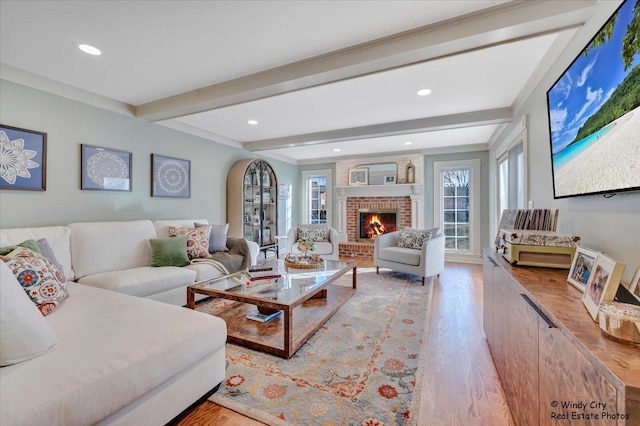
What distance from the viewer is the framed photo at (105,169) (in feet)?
9.35

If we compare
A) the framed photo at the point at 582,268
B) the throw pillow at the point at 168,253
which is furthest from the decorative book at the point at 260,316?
the framed photo at the point at 582,268

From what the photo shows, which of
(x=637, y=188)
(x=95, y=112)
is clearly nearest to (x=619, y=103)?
(x=637, y=188)

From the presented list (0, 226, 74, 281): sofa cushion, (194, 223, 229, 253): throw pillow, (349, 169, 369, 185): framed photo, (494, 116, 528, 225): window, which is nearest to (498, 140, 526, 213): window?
(494, 116, 528, 225): window

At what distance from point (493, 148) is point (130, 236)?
536 centimetres

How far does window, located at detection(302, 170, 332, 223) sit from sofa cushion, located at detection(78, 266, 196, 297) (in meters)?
4.09

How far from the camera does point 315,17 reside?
1715mm

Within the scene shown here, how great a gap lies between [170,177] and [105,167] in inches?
31.1

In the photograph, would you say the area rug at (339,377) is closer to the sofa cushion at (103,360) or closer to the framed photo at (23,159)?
the sofa cushion at (103,360)

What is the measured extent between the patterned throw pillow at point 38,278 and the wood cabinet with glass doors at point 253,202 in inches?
113

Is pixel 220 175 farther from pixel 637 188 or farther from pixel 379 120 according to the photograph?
pixel 637 188

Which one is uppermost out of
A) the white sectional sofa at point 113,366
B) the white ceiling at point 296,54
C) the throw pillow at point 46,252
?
the white ceiling at point 296,54

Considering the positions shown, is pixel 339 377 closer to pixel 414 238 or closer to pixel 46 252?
pixel 46 252

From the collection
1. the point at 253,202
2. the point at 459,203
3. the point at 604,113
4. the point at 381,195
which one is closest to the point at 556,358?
the point at 604,113

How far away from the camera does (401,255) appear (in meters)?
3.84
